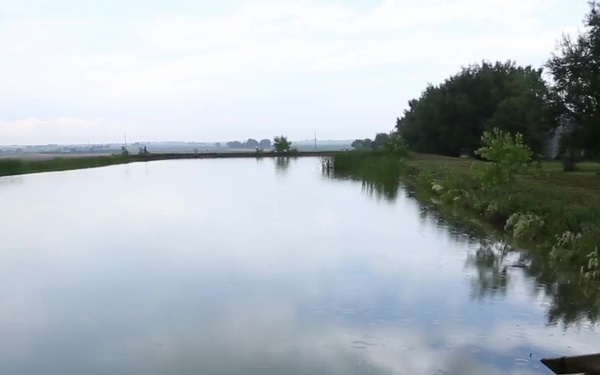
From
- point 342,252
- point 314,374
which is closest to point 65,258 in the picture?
point 342,252

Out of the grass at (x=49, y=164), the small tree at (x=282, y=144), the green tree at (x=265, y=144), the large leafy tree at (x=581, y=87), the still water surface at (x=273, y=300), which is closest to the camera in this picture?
the still water surface at (x=273, y=300)

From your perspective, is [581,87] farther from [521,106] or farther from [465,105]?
[465,105]

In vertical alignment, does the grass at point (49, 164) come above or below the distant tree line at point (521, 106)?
below

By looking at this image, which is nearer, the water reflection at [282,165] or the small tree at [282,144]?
the water reflection at [282,165]

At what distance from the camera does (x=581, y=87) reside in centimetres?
1692

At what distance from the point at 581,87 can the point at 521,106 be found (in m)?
7.98

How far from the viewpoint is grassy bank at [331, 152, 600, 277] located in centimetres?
824

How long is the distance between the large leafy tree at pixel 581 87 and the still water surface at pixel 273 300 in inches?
263

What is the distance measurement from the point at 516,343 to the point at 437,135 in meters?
32.8

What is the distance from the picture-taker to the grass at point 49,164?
31.9 m

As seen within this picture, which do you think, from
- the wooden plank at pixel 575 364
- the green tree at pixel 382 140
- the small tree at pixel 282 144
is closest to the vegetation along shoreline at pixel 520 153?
the green tree at pixel 382 140

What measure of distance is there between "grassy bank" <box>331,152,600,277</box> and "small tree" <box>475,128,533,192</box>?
268mm

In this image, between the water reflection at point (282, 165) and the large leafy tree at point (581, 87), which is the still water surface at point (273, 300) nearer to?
the large leafy tree at point (581, 87)

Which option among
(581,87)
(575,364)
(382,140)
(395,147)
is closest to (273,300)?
(575,364)
